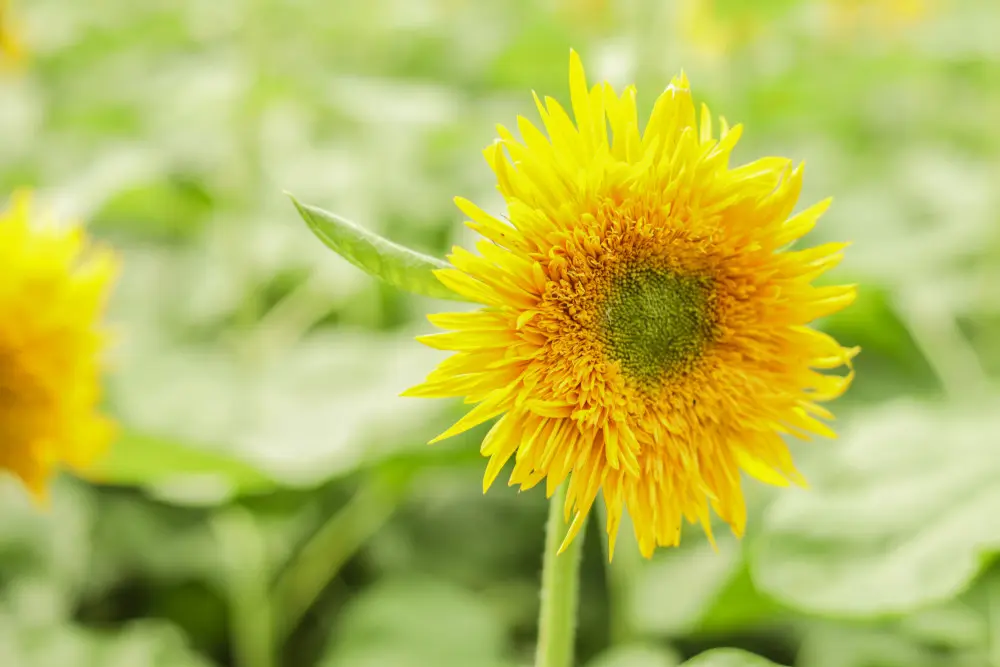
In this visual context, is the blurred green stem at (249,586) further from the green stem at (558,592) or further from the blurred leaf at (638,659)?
the green stem at (558,592)

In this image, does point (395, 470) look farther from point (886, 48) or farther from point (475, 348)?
point (886, 48)

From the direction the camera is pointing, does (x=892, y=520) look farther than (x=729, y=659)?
Yes

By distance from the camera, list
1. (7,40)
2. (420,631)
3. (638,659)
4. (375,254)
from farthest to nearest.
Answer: (7,40) → (420,631) → (638,659) → (375,254)

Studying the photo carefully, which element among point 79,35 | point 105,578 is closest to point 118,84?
point 79,35

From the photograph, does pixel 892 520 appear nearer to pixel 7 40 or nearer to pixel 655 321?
pixel 655 321

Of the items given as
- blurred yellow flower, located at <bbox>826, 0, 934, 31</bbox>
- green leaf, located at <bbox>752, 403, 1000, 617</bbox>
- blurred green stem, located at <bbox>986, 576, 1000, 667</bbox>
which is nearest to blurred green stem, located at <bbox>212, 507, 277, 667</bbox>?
green leaf, located at <bbox>752, 403, 1000, 617</bbox>

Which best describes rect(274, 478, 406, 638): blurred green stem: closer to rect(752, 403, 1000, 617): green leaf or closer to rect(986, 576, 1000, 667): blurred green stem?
rect(752, 403, 1000, 617): green leaf

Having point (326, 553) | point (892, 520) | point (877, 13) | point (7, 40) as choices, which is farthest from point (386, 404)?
point (877, 13)
